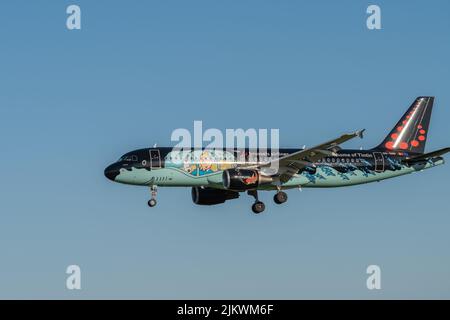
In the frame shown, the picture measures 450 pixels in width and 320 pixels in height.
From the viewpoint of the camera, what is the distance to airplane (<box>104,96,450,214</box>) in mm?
79500

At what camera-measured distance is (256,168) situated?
8062cm

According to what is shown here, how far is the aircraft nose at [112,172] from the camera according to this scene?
262 ft

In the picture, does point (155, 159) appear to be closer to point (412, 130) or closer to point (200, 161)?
point (200, 161)

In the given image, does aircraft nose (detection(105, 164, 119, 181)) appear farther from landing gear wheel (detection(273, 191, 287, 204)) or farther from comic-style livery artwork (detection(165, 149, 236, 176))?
landing gear wheel (detection(273, 191, 287, 204))

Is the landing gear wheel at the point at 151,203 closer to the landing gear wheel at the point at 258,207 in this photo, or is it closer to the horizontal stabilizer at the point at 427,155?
the landing gear wheel at the point at 258,207

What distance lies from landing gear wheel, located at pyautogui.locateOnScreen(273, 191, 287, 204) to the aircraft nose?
13.0 meters

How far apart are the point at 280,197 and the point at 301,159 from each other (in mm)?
3895

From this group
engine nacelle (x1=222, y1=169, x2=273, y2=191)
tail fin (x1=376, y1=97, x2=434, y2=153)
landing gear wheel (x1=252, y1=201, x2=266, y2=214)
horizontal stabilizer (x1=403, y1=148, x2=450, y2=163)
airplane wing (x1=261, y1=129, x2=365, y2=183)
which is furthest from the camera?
tail fin (x1=376, y1=97, x2=434, y2=153)

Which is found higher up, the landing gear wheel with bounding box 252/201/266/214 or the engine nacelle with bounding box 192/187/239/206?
the engine nacelle with bounding box 192/187/239/206

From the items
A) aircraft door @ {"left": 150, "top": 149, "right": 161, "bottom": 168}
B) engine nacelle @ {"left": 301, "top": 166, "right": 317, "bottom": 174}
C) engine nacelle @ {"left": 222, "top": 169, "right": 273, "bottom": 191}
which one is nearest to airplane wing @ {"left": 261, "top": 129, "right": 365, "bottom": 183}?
engine nacelle @ {"left": 301, "top": 166, "right": 317, "bottom": 174}

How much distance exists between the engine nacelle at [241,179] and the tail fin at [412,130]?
16.4m

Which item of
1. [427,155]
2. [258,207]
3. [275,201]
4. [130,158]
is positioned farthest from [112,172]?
[427,155]

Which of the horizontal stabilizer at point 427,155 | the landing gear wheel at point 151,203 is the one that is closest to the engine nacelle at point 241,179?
the landing gear wheel at point 151,203
